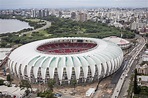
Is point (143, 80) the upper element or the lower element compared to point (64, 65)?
lower

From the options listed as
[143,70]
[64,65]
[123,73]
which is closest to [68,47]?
[123,73]

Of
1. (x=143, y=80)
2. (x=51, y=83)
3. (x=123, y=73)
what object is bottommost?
(x=123, y=73)

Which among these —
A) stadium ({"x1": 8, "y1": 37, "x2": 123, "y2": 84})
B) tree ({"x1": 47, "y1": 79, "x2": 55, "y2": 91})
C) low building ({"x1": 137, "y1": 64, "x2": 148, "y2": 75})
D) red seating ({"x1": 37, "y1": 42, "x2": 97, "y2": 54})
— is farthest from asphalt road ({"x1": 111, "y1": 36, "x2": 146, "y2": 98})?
tree ({"x1": 47, "y1": 79, "x2": 55, "y2": 91})

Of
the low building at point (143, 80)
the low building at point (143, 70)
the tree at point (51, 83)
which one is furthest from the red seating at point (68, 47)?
the tree at point (51, 83)

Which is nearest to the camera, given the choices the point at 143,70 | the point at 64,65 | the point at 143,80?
the point at 64,65

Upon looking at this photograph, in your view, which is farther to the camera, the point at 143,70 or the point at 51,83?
the point at 143,70

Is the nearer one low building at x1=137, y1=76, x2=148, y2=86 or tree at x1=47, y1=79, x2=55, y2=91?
tree at x1=47, y1=79, x2=55, y2=91

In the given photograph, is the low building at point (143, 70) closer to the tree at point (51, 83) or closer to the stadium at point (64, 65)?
the stadium at point (64, 65)

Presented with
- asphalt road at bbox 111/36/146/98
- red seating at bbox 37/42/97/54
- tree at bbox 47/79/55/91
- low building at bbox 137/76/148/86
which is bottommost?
asphalt road at bbox 111/36/146/98

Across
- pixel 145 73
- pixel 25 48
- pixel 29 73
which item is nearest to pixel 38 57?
pixel 29 73

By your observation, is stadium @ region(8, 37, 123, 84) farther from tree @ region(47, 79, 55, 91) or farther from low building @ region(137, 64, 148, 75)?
low building @ region(137, 64, 148, 75)

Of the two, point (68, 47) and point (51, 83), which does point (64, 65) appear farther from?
point (68, 47)

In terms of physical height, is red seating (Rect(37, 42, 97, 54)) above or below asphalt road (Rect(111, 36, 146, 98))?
above
